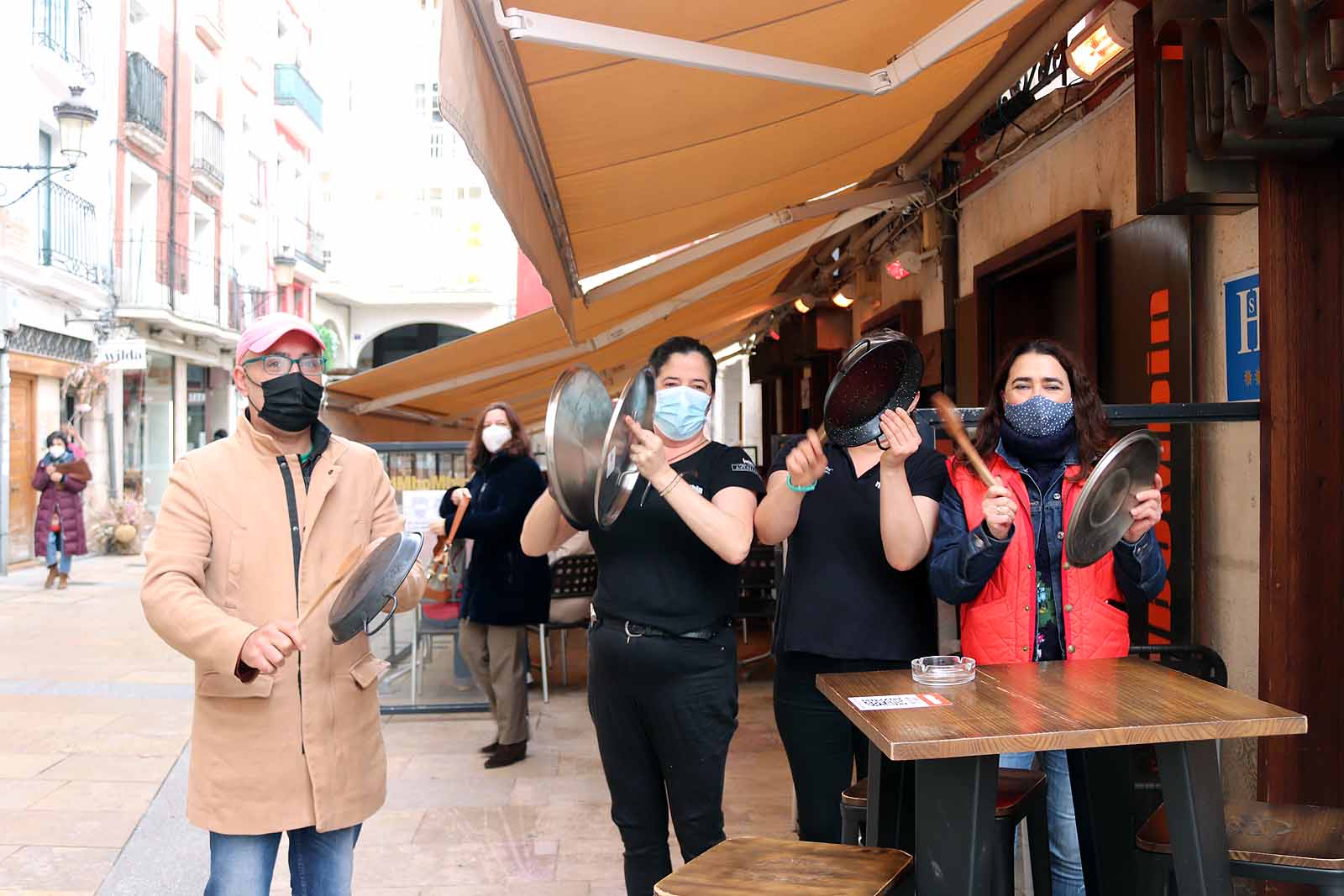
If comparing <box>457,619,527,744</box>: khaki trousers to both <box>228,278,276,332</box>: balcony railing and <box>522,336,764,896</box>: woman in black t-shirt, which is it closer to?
<box>522,336,764,896</box>: woman in black t-shirt

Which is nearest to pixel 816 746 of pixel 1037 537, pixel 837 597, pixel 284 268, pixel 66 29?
pixel 837 597

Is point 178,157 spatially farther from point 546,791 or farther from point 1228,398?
point 1228,398

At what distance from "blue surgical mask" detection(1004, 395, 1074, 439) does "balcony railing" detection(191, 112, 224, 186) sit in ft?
79.3

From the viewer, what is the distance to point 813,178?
5.66m

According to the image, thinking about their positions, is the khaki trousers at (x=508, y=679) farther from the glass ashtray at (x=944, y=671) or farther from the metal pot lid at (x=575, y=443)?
the glass ashtray at (x=944, y=671)

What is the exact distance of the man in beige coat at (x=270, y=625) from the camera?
8.73 feet

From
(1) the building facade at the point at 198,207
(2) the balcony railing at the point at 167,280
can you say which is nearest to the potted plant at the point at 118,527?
(1) the building facade at the point at 198,207

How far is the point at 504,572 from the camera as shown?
5.81 meters

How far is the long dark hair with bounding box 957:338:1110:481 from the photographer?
9.46ft

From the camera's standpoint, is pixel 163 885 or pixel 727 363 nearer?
pixel 163 885

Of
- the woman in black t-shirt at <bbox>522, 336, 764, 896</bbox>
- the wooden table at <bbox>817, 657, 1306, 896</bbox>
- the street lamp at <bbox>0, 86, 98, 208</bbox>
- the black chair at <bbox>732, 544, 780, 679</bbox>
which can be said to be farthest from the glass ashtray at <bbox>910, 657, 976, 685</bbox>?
the street lamp at <bbox>0, 86, 98, 208</bbox>

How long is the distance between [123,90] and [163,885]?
19.4 metres

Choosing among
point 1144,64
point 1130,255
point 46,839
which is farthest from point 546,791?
point 1144,64

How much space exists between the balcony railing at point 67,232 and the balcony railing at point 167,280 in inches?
51.7
